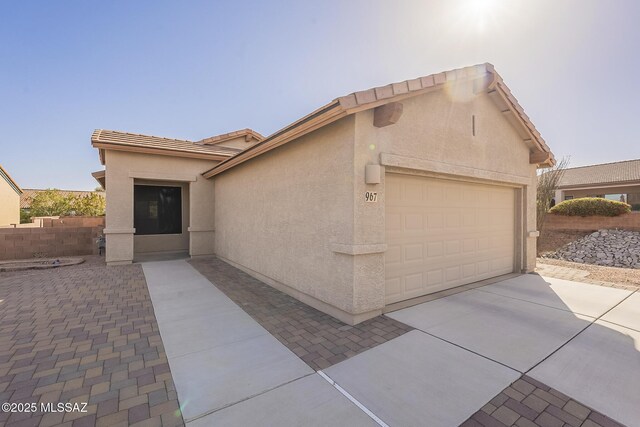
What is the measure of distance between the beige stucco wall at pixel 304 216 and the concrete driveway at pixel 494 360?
1.33 metres

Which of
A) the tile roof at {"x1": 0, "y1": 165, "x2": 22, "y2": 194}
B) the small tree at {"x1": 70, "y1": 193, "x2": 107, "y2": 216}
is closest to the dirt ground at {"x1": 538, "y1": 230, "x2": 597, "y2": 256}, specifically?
the small tree at {"x1": 70, "y1": 193, "x2": 107, "y2": 216}

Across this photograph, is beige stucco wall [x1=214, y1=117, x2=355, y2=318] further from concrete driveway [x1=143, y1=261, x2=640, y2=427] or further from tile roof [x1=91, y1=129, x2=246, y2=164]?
tile roof [x1=91, y1=129, x2=246, y2=164]

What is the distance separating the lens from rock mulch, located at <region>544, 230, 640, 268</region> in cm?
1121

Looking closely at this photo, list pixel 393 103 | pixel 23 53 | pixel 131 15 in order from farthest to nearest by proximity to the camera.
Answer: pixel 23 53 → pixel 131 15 → pixel 393 103

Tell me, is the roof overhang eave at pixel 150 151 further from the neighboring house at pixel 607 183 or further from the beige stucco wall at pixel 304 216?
the neighboring house at pixel 607 183

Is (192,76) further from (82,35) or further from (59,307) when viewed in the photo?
(59,307)

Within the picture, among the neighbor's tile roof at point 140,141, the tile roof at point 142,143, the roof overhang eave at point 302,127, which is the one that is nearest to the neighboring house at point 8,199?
the neighbor's tile roof at point 140,141

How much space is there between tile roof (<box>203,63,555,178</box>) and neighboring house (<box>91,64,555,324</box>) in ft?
0.08

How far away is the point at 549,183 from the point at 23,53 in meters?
23.7

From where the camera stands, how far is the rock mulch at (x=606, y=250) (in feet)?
36.8

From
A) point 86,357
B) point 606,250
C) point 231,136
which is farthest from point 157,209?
point 606,250

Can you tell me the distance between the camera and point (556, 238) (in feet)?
51.1

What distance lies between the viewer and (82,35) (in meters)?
8.38

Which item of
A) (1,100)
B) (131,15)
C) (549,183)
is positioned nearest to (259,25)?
(131,15)
